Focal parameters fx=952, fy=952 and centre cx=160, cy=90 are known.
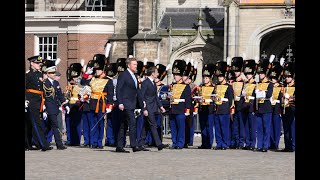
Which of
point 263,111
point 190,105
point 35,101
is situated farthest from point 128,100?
point 263,111

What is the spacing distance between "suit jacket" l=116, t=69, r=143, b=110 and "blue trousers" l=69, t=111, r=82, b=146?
3276 millimetres

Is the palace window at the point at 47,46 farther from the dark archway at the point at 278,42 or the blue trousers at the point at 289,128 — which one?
the blue trousers at the point at 289,128

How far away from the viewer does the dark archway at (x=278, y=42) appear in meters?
39.2

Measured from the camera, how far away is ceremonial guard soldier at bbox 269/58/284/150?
19094 mm

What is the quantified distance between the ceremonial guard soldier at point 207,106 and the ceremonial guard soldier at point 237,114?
469mm

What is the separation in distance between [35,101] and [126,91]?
1.78 meters

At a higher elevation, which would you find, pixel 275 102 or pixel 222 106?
pixel 275 102

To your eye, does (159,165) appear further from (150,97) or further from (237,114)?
(237,114)

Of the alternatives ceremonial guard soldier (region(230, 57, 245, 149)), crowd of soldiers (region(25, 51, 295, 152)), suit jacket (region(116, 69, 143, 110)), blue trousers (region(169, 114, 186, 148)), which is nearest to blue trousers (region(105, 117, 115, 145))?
crowd of soldiers (region(25, 51, 295, 152))

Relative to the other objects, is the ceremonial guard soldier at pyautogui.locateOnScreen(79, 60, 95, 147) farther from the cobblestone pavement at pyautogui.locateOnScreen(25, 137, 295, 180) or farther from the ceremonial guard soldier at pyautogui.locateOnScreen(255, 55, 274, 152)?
the ceremonial guard soldier at pyautogui.locateOnScreen(255, 55, 274, 152)

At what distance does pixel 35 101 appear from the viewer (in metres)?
18.1

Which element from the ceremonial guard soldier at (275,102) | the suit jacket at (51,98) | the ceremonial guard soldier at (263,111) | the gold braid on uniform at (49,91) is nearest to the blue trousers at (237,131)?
the ceremonial guard soldier at (275,102)
